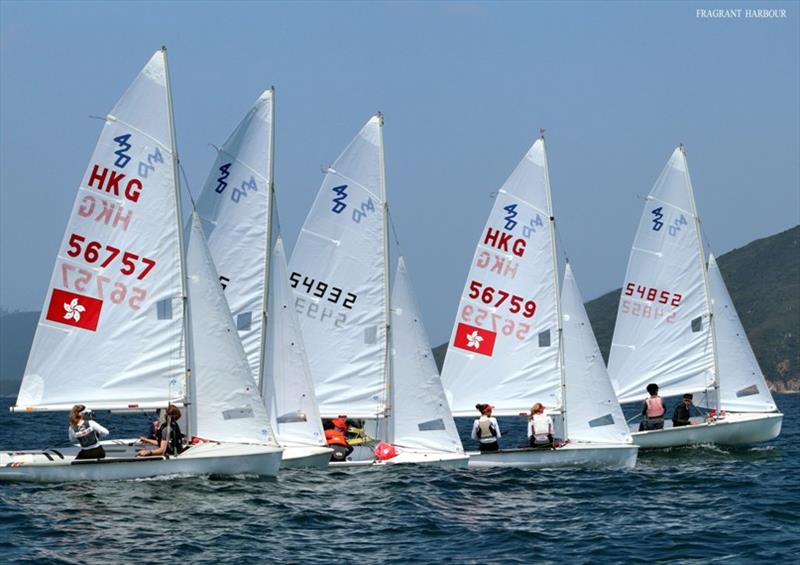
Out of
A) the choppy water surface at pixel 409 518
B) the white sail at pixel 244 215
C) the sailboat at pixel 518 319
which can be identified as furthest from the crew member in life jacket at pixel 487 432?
the white sail at pixel 244 215

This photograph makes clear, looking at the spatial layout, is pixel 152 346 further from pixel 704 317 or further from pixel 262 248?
pixel 704 317

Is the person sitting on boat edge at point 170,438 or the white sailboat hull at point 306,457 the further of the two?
the white sailboat hull at point 306,457

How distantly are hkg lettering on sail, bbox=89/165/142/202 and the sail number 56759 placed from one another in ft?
30.0

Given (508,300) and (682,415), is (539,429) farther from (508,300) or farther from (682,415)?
(682,415)

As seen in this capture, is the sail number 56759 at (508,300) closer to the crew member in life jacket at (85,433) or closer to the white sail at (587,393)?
the white sail at (587,393)

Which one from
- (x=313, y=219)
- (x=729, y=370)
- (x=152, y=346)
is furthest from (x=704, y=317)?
(x=152, y=346)

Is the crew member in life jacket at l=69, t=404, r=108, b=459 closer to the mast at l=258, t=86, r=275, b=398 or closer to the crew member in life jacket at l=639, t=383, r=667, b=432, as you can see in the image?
the mast at l=258, t=86, r=275, b=398

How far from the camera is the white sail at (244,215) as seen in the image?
27016 mm

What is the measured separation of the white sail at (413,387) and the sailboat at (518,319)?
9.21ft

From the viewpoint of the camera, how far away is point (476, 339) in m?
29.2

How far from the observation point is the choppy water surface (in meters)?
17.4

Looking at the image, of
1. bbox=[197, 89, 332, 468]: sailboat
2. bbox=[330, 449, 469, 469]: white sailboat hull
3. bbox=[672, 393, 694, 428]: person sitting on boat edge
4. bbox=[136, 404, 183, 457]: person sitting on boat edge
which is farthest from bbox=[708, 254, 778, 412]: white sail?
bbox=[136, 404, 183, 457]: person sitting on boat edge

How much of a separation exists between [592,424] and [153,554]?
13.3m

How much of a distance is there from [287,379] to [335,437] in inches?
64.3
